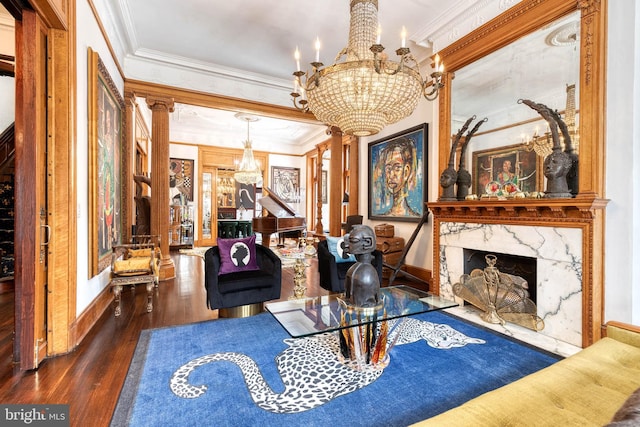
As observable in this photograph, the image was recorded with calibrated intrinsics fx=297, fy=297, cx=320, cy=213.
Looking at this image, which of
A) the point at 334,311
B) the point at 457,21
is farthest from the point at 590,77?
the point at 334,311

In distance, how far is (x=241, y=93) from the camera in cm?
560

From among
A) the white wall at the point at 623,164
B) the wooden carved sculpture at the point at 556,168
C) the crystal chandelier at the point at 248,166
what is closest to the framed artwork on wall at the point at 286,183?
the crystal chandelier at the point at 248,166

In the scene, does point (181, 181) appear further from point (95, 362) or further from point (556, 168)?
point (556, 168)

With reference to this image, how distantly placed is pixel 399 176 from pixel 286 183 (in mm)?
6132

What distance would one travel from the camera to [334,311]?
2.29 m

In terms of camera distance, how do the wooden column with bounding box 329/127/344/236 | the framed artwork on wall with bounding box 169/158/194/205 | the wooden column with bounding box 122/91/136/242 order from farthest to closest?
Result: the framed artwork on wall with bounding box 169/158/194/205, the wooden column with bounding box 329/127/344/236, the wooden column with bounding box 122/91/136/242

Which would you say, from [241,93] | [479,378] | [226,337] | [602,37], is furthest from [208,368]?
[241,93]

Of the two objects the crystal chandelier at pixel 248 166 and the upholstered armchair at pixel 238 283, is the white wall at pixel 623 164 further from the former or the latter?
the crystal chandelier at pixel 248 166

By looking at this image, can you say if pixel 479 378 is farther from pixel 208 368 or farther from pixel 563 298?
pixel 208 368

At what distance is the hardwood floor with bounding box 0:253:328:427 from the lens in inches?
74.6

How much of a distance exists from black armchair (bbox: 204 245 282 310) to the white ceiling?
9.90ft

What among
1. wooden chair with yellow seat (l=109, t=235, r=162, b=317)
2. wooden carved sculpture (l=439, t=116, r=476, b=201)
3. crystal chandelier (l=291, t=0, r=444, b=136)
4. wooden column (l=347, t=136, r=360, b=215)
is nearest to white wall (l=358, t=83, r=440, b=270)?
wooden carved sculpture (l=439, t=116, r=476, b=201)

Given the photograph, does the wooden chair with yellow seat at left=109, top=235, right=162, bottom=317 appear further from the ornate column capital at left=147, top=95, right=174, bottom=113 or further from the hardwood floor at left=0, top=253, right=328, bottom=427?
the ornate column capital at left=147, top=95, right=174, bottom=113

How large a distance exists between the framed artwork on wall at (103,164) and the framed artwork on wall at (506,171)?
14.4ft
